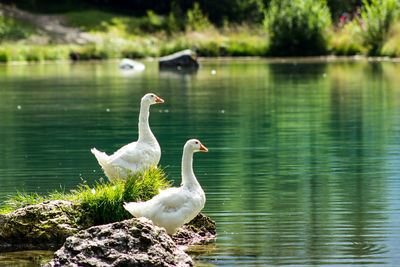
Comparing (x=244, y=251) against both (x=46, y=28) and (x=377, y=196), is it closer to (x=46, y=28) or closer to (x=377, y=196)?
(x=377, y=196)

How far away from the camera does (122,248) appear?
7492mm

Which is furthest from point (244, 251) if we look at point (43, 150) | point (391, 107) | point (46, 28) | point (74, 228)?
point (46, 28)

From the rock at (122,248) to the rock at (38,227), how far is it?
1058mm

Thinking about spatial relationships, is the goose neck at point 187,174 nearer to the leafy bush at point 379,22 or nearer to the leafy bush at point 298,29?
the leafy bush at point 379,22

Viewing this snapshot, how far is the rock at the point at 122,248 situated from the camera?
7.39m

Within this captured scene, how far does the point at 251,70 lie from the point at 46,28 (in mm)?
Answer: 32804

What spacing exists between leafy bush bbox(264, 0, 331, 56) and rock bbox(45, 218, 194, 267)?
48064 mm

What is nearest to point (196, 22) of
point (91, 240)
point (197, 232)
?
point (197, 232)

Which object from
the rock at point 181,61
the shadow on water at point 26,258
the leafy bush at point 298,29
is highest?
the leafy bush at point 298,29

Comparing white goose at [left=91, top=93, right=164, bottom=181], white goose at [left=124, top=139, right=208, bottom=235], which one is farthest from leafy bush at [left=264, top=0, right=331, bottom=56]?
white goose at [left=124, top=139, right=208, bottom=235]

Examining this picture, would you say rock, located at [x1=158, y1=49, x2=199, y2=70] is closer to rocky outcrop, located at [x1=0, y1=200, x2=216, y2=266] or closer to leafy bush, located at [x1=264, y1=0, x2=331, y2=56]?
leafy bush, located at [x1=264, y1=0, x2=331, y2=56]

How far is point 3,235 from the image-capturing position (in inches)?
340

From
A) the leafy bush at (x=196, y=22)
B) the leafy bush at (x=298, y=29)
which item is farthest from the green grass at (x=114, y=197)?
the leafy bush at (x=196, y=22)

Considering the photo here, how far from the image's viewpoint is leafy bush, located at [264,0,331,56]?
54.9 meters
